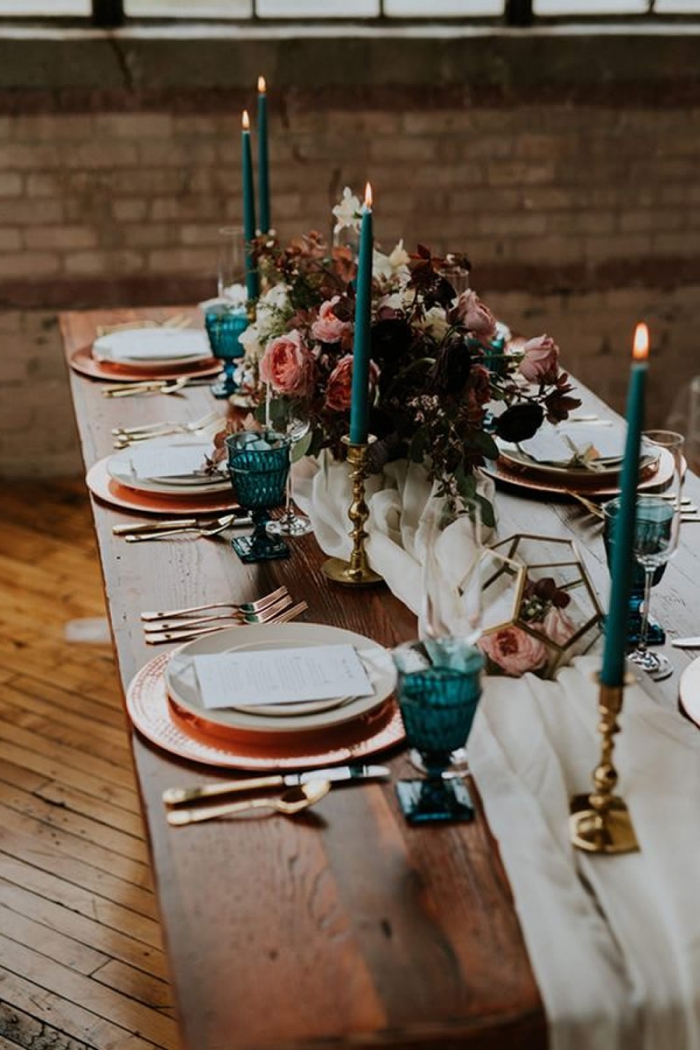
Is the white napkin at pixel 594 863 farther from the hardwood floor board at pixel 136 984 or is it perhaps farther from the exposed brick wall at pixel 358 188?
the exposed brick wall at pixel 358 188

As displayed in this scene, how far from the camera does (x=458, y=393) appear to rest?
2.08 metres

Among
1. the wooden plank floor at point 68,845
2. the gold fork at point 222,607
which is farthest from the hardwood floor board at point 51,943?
the gold fork at point 222,607

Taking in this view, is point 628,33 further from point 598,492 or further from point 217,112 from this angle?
point 598,492

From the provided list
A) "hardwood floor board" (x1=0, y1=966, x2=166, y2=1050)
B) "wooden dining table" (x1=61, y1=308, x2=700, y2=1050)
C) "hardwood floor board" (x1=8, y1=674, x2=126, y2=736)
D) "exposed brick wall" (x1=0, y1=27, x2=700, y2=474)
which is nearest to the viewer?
"wooden dining table" (x1=61, y1=308, x2=700, y2=1050)

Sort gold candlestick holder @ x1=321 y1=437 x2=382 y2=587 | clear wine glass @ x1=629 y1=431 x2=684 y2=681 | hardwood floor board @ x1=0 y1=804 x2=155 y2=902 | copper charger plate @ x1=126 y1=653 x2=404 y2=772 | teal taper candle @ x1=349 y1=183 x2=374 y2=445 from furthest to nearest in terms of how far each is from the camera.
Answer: hardwood floor board @ x1=0 y1=804 x2=155 y2=902, gold candlestick holder @ x1=321 y1=437 x2=382 y2=587, teal taper candle @ x1=349 y1=183 x2=374 y2=445, clear wine glass @ x1=629 y1=431 x2=684 y2=681, copper charger plate @ x1=126 y1=653 x2=404 y2=772

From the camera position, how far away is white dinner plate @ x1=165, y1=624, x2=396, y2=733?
157 centimetres

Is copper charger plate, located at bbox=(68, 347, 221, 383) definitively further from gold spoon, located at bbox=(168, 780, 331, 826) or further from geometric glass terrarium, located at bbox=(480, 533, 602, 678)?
gold spoon, located at bbox=(168, 780, 331, 826)

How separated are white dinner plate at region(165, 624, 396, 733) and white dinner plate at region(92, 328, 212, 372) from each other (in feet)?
4.71

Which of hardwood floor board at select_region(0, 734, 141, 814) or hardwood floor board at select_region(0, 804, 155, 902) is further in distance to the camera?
hardwood floor board at select_region(0, 734, 141, 814)

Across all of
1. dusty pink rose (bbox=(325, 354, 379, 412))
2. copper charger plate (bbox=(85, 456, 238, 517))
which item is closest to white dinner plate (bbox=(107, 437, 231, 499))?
copper charger plate (bbox=(85, 456, 238, 517))

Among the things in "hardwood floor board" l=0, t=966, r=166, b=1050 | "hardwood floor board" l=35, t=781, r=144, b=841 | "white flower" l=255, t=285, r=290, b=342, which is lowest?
"hardwood floor board" l=35, t=781, r=144, b=841

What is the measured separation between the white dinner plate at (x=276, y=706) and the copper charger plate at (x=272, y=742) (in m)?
0.01

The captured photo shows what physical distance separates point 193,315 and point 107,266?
1.13 metres

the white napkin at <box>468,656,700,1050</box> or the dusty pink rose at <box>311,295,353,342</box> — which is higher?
the dusty pink rose at <box>311,295,353,342</box>
